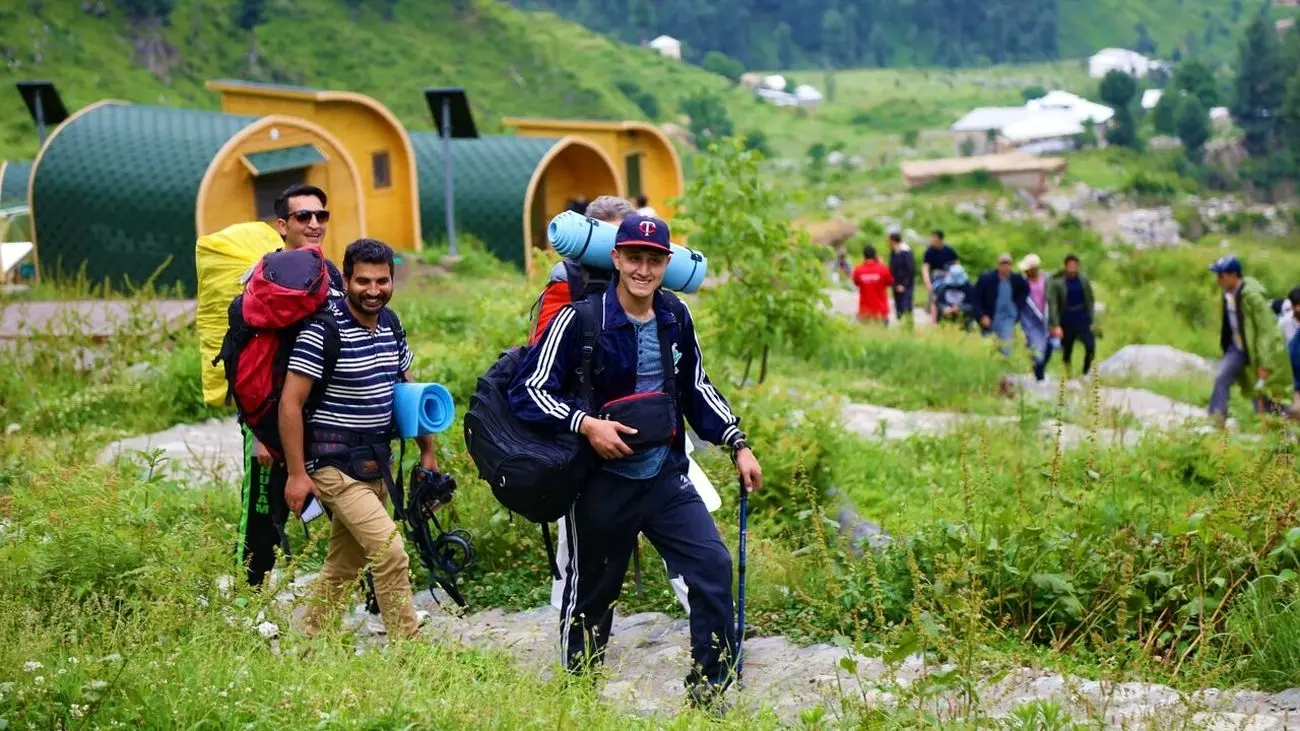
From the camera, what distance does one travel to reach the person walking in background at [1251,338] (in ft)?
36.1

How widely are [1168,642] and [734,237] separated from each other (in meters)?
4.84

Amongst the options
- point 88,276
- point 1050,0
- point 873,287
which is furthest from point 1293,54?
point 88,276

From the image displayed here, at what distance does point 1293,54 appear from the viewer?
222ft

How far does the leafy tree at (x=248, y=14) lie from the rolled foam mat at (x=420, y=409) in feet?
160

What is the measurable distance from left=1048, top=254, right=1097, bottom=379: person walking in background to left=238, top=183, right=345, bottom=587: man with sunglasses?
388 inches

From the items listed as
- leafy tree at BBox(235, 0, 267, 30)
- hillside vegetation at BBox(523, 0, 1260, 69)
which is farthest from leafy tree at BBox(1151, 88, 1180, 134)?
leafy tree at BBox(235, 0, 267, 30)

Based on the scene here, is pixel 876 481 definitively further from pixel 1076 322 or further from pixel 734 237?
pixel 1076 322

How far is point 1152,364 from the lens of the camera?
1728cm

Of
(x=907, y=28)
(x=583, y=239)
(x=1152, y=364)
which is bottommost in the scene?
(x=1152, y=364)

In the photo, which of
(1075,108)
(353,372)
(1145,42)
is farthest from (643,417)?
(1145,42)

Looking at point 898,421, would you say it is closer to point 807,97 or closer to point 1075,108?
point 1075,108

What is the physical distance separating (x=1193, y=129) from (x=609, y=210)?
62365 millimetres

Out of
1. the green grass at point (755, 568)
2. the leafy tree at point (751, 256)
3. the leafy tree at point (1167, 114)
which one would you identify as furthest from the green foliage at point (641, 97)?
the green grass at point (755, 568)

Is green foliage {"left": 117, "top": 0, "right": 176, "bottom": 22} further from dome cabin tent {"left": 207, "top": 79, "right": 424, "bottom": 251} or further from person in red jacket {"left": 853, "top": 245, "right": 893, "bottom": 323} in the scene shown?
person in red jacket {"left": 853, "top": 245, "right": 893, "bottom": 323}
